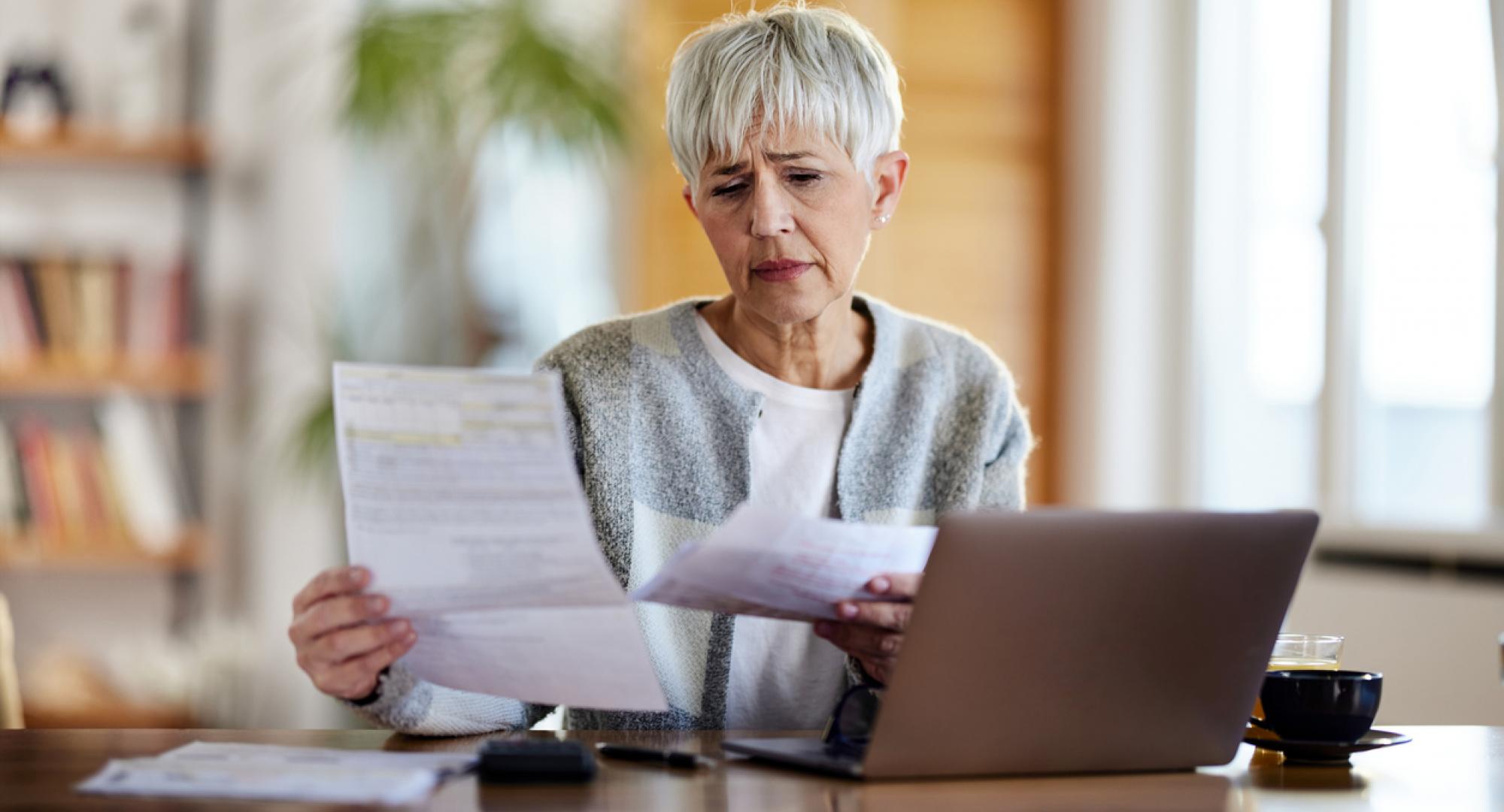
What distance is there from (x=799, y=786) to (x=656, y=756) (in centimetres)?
14

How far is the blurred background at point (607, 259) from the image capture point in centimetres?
325

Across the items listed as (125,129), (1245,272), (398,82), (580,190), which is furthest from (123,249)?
(1245,272)

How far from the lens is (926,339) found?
6.10 feet

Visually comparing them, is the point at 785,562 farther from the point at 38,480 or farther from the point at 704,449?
the point at 38,480

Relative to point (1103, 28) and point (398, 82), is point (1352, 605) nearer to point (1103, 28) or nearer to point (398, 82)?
point (1103, 28)

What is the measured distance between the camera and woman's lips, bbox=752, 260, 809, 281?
1648mm

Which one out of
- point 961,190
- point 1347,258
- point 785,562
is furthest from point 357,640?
point 961,190

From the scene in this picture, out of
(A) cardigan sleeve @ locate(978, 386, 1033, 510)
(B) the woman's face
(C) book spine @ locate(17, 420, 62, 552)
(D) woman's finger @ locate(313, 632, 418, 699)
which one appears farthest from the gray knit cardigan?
(C) book spine @ locate(17, 420, 62, 552)

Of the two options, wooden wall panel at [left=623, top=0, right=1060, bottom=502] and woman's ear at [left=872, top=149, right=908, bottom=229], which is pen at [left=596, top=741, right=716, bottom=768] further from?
wooden wall panel at [left=623, top=0, right=1060, bottom=502]

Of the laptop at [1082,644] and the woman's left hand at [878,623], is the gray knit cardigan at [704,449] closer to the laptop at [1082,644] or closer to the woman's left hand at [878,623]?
the woman's left hand at [878,623]

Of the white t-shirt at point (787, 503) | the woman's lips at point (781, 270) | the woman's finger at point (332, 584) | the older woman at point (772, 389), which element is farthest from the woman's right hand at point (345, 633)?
the woman's lips at point (781, 270)

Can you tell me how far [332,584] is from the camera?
3.97ft

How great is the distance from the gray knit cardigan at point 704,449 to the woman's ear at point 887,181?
0.14m

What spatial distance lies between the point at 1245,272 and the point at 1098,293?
0.36 metres
